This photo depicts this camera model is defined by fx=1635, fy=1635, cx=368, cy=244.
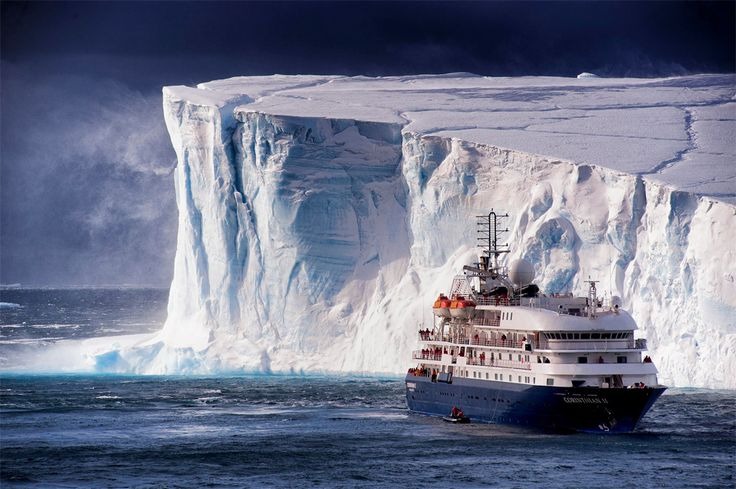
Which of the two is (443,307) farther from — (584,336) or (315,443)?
(315,443)

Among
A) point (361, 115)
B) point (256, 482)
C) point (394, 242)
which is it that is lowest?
point (256, 482)

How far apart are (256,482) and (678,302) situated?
17609mm

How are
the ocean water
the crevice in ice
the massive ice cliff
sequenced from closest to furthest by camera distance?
1. the ocean water
2. the crevice in ice
3. the massive ice cliff

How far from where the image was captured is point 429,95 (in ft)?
204

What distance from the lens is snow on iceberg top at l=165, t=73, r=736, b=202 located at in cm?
5184

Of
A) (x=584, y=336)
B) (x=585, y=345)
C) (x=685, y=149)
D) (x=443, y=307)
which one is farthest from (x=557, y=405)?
(x=685, y=149)

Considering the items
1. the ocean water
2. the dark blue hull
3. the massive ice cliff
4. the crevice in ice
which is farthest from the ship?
the crevice in ice

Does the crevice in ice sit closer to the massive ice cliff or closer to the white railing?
the massive ice cliff

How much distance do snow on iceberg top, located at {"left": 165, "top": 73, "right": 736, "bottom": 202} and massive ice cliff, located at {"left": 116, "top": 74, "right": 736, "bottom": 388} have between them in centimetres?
14

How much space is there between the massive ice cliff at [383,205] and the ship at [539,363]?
6364 mm

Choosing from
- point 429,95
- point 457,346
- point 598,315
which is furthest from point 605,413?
point 429,95

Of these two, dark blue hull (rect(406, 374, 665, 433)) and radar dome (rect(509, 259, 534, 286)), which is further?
radar dome (rect(509, 259, 534, 286))

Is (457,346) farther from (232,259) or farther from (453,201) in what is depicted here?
(232,259)

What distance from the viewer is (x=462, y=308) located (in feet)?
145
